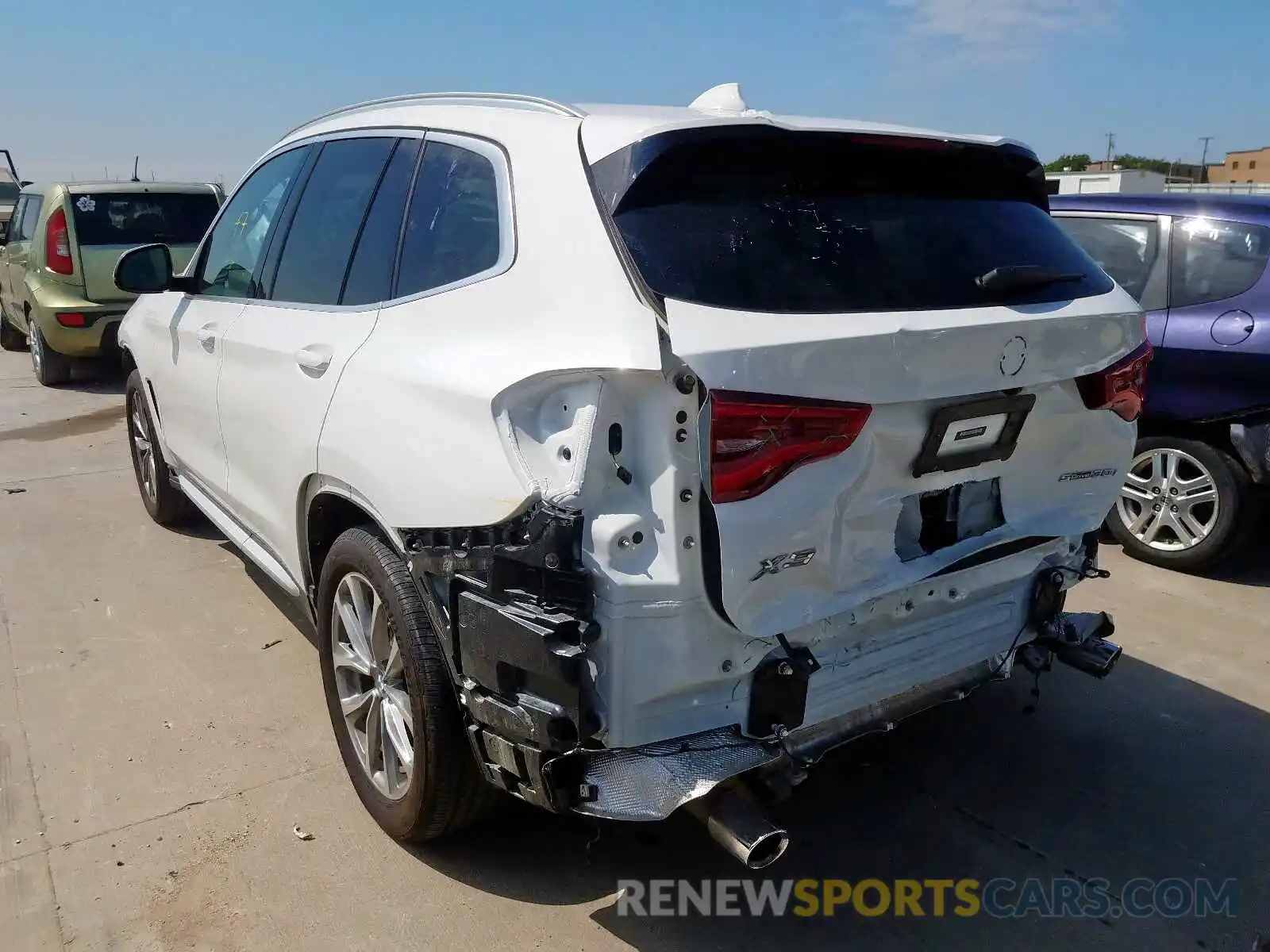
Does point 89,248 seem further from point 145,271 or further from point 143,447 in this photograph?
point 145,271

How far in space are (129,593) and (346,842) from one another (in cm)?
240

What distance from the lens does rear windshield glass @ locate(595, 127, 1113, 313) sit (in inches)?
85.7

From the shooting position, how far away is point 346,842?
2902mm

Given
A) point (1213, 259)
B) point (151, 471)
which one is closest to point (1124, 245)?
point (1213, 259)

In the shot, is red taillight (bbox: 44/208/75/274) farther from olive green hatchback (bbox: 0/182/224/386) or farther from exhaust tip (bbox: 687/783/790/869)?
exhaust tip (bbox: 687/783/790/869)

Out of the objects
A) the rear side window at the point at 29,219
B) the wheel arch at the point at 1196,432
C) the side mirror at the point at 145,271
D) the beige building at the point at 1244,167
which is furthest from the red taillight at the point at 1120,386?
the beige building at the point at 1244,167

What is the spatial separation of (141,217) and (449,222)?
28.7ft

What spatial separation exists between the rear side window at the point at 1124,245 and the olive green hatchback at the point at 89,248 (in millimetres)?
7648

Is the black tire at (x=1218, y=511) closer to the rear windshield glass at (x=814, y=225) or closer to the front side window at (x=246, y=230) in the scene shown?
the rear windshield glass at (x=814, y=225)

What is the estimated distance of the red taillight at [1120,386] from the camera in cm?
262

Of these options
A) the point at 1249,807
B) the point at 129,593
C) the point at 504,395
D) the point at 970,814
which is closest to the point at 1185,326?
the point at 1249,807

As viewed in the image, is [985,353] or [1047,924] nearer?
[985,353]

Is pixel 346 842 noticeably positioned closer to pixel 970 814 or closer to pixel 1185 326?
pixel 970 814

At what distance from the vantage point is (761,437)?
203 cm
